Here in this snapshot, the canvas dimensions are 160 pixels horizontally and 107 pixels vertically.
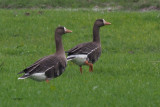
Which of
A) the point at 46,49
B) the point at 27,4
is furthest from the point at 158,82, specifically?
the point at 27,4

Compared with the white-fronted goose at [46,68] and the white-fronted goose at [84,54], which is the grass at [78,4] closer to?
the white-fronted goose at [84,54]

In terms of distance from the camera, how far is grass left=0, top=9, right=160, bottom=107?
901cm

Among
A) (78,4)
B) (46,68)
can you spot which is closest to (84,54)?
(46,68)

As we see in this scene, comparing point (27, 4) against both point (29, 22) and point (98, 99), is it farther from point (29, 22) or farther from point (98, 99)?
point (98, 99)

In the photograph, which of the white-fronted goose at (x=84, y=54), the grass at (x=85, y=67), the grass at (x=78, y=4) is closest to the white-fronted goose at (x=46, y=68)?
the grass at (x=85, y=67)

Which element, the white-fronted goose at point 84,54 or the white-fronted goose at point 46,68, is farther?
the white-fronted goose at point 84,54

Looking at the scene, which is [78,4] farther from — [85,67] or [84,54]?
[84,54]

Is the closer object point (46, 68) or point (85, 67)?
point (46, 68)

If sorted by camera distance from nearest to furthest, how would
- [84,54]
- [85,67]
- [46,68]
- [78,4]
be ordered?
1. [46,68]
2. [84,54]
3. [85,67]
4. [78,4]

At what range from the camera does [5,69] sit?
1268 cm

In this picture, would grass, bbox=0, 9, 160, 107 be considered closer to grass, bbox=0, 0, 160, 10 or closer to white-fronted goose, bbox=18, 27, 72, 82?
white-fronted goose, bbox=18, 27, 72, 82

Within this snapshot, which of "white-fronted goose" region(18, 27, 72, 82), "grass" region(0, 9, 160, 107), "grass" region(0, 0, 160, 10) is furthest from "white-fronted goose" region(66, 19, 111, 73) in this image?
"grass" region(0, 0, 160, 10)

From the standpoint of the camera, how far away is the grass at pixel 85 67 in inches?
355

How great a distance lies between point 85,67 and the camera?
14070 mm
